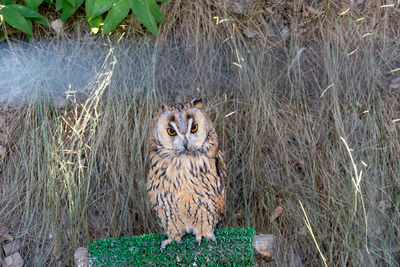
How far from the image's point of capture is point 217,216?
8.21 feet

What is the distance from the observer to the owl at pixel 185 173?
2369 millimetres

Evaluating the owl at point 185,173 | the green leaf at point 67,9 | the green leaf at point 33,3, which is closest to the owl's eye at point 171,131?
the owl at point 185,173

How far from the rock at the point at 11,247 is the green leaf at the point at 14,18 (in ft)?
3.85

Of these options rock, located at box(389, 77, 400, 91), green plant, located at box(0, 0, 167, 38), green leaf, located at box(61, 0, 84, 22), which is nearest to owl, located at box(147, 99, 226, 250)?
green plant, located at box(0, 0, 167, 38)

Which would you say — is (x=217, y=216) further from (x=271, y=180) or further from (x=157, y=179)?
(x=271, y=180)

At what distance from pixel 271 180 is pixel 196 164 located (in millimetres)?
712

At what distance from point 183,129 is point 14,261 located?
1.29 metres

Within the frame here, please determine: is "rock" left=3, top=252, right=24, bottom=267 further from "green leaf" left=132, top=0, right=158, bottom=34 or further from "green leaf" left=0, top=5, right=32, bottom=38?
"green leaf" left=132, top=0, right=158, bottom=34

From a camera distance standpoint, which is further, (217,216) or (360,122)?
(360,122)

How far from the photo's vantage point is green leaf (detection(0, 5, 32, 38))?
274 cm

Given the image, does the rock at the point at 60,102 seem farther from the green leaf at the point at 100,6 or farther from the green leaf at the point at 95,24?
the green leaf at the point at 100,6

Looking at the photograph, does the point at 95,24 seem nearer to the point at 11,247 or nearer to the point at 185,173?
the point at 185,173

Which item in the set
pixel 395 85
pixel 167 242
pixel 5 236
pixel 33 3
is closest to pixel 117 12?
pixel 33 3

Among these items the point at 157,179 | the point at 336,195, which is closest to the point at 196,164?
the point at 157,179
